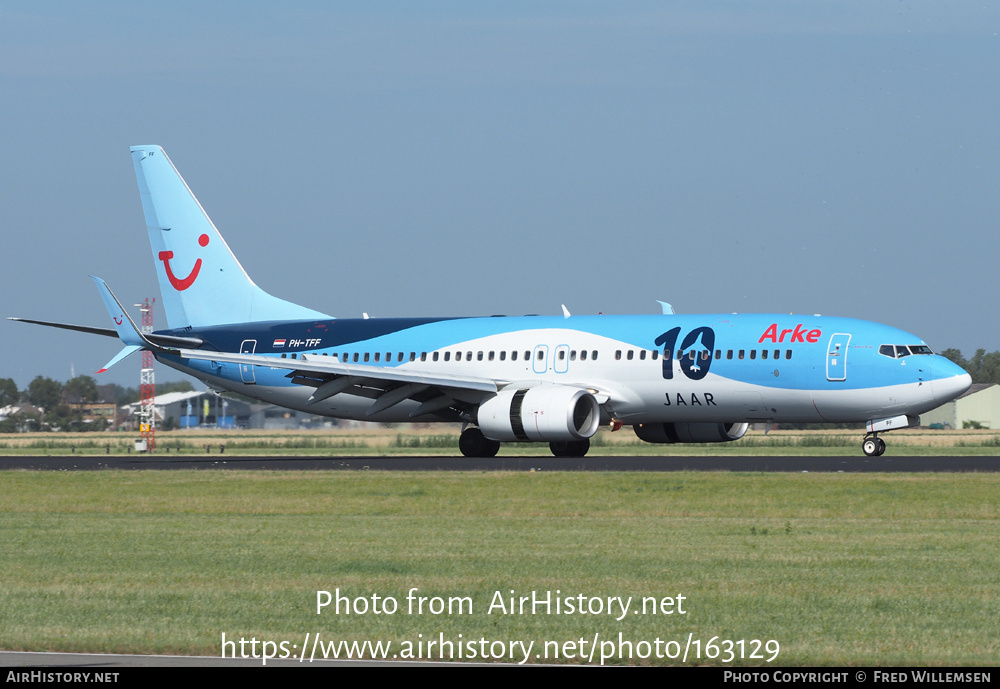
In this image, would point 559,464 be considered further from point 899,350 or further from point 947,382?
point 947,382

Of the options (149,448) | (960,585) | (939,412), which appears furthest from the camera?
(939,412)

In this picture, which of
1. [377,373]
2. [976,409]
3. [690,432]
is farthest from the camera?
[976,409]

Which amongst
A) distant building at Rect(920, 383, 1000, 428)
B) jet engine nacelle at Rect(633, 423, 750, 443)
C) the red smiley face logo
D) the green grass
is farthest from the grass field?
distant building at Rect(920, 383, 1000, 428)

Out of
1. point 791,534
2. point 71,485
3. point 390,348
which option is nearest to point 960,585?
point 791,534

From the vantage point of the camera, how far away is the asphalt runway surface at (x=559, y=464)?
121 feet

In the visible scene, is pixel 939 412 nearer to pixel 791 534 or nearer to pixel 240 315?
pixel 240 315

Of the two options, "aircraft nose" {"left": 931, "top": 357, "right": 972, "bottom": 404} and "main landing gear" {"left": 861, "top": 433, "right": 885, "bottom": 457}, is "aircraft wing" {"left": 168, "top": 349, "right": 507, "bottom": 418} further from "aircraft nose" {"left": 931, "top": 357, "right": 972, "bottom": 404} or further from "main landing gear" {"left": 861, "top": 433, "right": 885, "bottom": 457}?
"aircraft nose" {"left": 931, "top": 357, "right": 972, "bottom": 404}

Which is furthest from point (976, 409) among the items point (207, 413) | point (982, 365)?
point (207, 413)

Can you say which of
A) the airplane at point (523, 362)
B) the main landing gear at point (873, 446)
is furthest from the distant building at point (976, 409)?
the main landing gear at point (873, 446)

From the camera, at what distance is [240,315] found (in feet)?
174

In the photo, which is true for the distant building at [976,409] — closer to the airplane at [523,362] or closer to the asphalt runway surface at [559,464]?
the airplane at [523,362]

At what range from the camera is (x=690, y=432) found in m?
46.5

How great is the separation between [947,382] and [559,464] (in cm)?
1082
